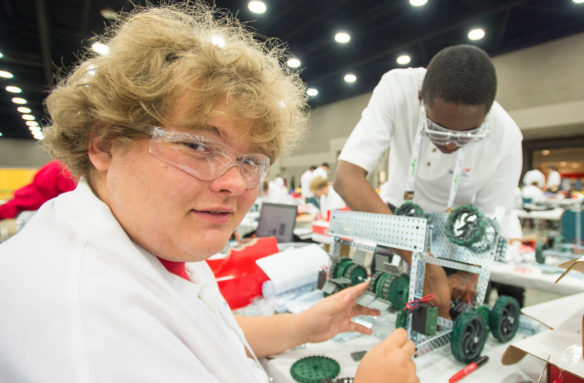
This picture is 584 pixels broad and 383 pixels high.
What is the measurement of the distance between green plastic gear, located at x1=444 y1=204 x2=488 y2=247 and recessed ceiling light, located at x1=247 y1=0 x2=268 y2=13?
5.74m

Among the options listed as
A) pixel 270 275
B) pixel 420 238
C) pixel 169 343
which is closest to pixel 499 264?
pixel 420 238

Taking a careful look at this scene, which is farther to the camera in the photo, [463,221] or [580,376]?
[463,221]

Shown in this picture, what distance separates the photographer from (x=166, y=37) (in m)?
0.69

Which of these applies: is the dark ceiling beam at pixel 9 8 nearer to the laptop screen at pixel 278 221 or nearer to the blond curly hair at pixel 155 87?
the laptop screen at pixel 278 221

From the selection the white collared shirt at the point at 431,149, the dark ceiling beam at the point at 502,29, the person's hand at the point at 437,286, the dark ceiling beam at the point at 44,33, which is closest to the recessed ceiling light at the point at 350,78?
the dark ceiling beam at the point at 502,29

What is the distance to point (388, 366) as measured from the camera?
2.47 feet

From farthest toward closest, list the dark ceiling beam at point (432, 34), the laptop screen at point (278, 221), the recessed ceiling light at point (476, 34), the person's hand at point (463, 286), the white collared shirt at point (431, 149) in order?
the recessed ceiling light at point (476, 34) → the dark ceiling beam at point (432, 34) → the laptop screen at point (278, 221) → the white collared shirt at point (431, 149) → the person's hand at point (463, 286)

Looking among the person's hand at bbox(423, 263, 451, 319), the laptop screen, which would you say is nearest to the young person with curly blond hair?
the person's hand at bbox(423, 263, 451, 319)

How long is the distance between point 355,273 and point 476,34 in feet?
26.1

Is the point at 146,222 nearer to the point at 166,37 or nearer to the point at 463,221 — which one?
the point at 166,37

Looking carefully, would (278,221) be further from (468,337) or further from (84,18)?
(84,18)

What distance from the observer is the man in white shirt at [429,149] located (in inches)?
56.7

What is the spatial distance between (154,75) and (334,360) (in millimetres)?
1063

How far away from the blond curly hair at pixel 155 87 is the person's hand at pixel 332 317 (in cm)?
70
